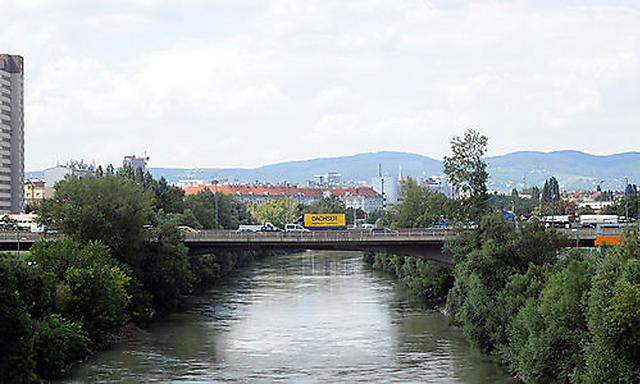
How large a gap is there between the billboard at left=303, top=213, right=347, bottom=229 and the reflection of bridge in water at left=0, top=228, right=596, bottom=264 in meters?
25.5

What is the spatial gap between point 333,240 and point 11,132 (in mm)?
98642

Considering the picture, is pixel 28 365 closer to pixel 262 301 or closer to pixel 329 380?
pixel 329 380

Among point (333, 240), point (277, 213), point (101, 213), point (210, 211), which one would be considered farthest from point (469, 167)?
point (277, 213)

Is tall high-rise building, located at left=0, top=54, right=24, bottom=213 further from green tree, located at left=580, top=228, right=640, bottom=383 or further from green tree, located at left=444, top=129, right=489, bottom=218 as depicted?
green tree, located at left=580, top=228, right=640, bottom=383

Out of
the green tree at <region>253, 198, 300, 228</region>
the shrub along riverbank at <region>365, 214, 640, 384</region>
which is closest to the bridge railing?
the shrub along riverbank at <region>365, 214, 640, 384</region>

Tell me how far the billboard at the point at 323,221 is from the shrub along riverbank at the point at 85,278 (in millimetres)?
24137

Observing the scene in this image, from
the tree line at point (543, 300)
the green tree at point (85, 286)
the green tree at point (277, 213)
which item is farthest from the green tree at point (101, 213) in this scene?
the green tree at point (277, 213)

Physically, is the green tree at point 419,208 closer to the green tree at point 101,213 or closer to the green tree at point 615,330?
the green tree at point 101,213

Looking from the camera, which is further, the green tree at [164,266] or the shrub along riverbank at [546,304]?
the green tree at [164,266]

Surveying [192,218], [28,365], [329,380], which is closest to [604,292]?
[329,380]

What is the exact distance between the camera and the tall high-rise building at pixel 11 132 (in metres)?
155

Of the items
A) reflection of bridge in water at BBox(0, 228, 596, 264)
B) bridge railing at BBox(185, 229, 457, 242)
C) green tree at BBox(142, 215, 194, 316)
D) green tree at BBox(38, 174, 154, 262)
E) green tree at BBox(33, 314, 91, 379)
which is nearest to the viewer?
green tree at BBox(33, 314, 91, 379)

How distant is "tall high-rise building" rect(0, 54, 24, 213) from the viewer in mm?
155250

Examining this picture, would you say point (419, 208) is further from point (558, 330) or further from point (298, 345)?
point (558, 330)
